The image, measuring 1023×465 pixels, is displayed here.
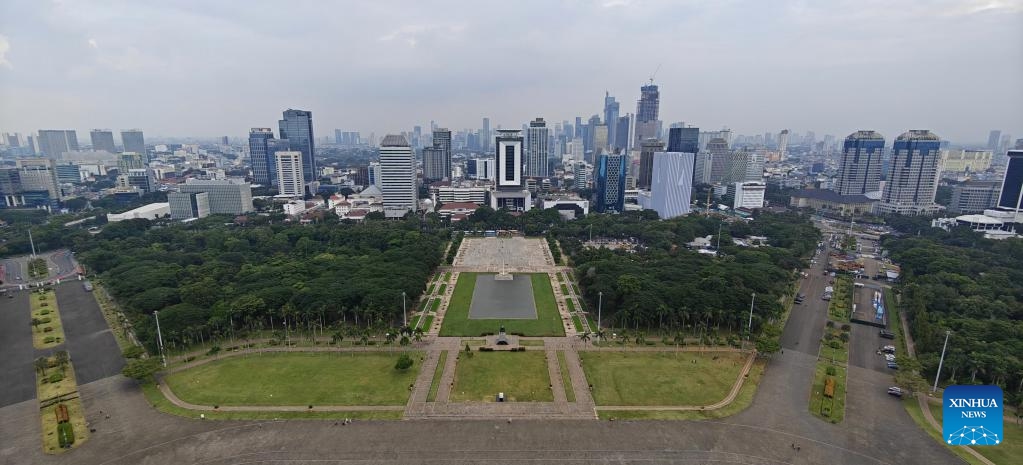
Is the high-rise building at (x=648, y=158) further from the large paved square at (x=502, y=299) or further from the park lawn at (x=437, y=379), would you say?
the park lawn at (x=437, y=379)

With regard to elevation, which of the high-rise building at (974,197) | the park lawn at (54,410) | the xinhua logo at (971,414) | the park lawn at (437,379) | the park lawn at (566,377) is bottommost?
the park lawn at (54,410)

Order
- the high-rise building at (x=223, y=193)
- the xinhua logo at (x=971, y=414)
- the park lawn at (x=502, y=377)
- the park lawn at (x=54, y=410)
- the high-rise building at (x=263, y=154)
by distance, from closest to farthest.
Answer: the xinhua logo at (x=971, y=414) → the park lawn at (x=54, y=410) → the park lawn at (x=502, y=377) → the high-rise building at (x=223, y=193) → the high-rise building at (x=263, y=154)

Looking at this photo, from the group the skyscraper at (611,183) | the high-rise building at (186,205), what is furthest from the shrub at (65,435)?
the skyscraper at (611,183)

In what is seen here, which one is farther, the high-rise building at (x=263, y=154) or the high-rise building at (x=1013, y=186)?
the high-rise building at (x=263, y=154)

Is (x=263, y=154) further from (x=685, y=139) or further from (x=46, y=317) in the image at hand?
(x=685, y=139)

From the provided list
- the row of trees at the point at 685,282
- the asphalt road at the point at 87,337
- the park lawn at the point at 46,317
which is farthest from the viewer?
the row of trees at the point at 685,282

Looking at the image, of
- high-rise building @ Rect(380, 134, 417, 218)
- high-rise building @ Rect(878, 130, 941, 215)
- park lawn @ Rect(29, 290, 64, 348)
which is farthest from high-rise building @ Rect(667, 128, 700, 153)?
park lawn @ Rect(29, 290, 64, 348)
